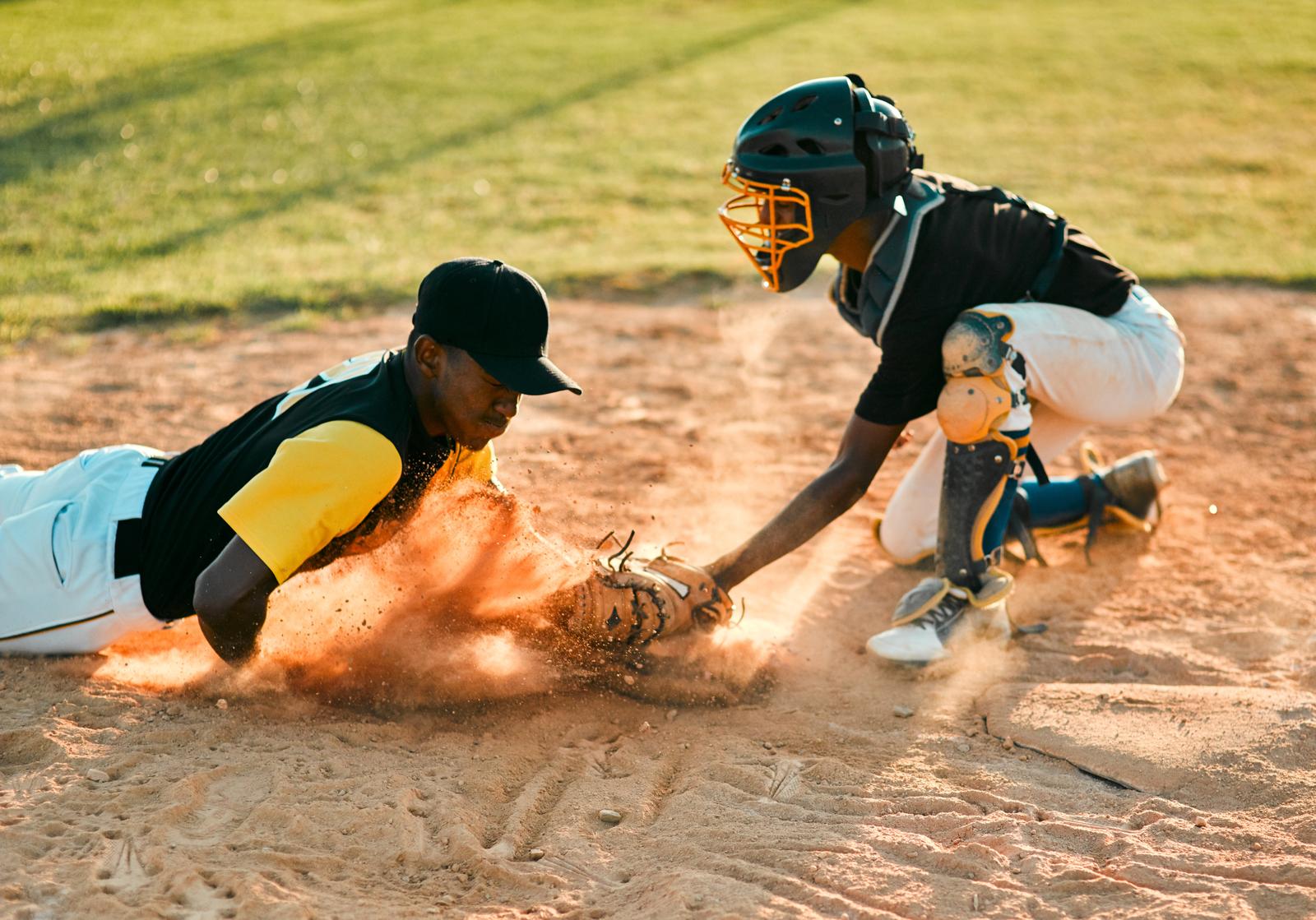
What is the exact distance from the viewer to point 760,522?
16.5 feet

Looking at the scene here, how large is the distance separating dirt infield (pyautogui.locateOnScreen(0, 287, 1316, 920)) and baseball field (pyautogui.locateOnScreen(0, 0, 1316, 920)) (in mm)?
14

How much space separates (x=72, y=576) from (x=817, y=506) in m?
2.22

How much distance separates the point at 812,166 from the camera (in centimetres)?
385

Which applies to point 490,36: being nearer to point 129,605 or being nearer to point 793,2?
point 793,2

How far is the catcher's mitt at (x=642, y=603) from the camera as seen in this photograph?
3711 mm

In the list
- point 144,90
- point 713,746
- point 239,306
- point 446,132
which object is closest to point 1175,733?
point 713,746

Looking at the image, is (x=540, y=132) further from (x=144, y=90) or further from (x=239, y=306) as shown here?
(x=239, y=306)

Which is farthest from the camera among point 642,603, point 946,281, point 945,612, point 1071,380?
point 1071,380

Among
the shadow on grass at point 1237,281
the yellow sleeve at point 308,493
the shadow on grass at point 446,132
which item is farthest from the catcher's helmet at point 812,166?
the shadow on grass at point 446,132

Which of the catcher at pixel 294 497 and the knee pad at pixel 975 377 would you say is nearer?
the catcher at pixel 294 497

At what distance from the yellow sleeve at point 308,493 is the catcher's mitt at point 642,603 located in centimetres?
82

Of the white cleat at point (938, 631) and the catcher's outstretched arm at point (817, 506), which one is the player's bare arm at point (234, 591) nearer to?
the catcher's outstretched arm at point (817, 506)

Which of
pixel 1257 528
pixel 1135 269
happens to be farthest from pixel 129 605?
pixel 1135 269

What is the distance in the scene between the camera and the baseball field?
2.93 metres
